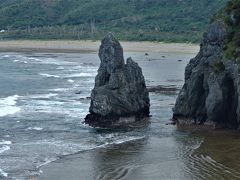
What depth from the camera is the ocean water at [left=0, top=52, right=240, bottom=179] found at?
5116 cm

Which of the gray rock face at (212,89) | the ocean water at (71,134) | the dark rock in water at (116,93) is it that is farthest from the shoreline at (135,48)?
the gray rock face at (212,89)

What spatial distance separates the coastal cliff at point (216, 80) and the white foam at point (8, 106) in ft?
70.3

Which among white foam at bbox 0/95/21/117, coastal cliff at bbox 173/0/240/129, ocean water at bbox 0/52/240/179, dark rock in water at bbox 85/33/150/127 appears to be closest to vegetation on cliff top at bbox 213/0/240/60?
coastal cliff at bbox 173/0/240/129

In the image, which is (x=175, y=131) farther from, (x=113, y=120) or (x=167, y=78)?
(x=167, y=78)

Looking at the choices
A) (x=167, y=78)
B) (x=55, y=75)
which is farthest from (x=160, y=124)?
(x=55, y=75)

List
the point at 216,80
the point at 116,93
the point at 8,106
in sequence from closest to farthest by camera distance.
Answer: the point at 216,80 → the point at 116,93 → the point at 8,106

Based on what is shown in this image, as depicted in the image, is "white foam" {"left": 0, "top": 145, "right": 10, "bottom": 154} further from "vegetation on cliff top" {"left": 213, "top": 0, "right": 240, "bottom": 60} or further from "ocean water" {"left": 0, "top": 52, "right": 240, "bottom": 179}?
"vegetation on cliff top" {"left": 213, "top": 0, "right": 240, "bottom": 60}

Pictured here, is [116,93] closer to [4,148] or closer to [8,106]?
[4,148]

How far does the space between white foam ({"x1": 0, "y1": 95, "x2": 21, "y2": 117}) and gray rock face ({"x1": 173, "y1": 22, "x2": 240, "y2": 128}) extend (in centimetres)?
2143

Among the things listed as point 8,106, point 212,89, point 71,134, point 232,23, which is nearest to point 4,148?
point 71,134

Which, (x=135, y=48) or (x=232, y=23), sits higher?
(x=232, y=23)

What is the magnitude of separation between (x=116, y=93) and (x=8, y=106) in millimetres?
19622

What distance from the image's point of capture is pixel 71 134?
65062 mm

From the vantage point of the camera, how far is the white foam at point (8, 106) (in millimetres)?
77875
